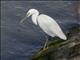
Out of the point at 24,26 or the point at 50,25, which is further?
the point at 24,26

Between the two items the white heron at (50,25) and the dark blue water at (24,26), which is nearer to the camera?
the white heron at (50,25)

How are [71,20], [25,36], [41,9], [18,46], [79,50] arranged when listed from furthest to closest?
1. [41,9]
2. [71,20]
3. [25,36]
4. [18,46]
5. [79,50]

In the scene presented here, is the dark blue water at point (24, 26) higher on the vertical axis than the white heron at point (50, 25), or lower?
lower

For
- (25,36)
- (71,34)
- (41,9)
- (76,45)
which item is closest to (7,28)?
(25,36)

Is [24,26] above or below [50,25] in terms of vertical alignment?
below

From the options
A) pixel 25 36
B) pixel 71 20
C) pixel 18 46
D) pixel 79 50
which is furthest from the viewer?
pixel 71 20

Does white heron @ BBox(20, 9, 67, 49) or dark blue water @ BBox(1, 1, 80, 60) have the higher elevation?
white heron @ BBox(20, 9, 67, 49)

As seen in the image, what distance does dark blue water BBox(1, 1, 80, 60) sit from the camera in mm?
5182

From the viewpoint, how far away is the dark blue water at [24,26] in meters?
5.18

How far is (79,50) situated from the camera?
13.7 ft

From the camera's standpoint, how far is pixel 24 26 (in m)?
6.11

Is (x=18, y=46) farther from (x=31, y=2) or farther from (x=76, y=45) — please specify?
(x=31, y=2)

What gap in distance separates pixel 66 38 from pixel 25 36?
1.46m

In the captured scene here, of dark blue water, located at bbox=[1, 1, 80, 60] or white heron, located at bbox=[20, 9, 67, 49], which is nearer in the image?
white heron, located at bbox=[20, 9, 67, 49]
